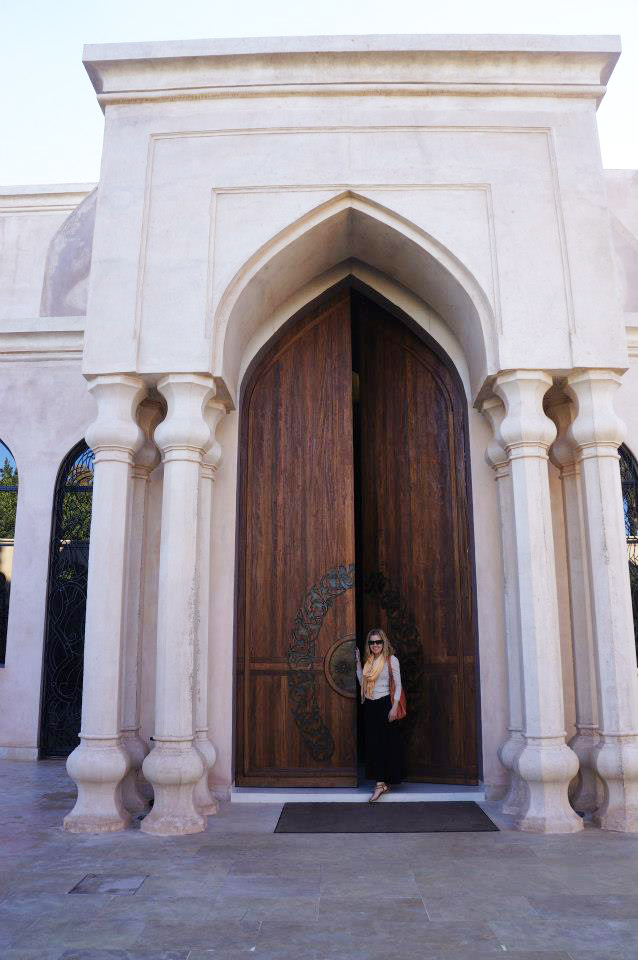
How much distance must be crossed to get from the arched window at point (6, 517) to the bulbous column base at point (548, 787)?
19.3ft

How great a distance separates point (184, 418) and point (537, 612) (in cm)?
305

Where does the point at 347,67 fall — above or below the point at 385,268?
above

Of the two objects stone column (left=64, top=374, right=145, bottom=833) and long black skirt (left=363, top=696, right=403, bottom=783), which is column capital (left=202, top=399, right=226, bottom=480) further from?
long black skirt (left=363, top=696, right=403, bottom=783)

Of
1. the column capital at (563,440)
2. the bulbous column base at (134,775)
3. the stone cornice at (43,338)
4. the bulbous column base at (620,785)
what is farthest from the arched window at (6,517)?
the bulbous column base at (620,785)

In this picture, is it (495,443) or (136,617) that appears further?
(495,443)

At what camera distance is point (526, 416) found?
5836mm

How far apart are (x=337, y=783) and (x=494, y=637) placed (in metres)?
1.81

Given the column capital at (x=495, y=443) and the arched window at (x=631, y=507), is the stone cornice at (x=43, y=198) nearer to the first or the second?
the column capital at (x=495, y=443)

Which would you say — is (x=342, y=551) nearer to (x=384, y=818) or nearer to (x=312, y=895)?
(x=384, y=818)

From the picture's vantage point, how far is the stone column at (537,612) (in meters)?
5.30

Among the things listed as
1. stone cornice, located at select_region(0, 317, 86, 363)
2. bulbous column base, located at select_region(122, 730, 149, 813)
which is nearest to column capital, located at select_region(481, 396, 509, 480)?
bulbous column base, located at select_region(122, 730, 149, 813)

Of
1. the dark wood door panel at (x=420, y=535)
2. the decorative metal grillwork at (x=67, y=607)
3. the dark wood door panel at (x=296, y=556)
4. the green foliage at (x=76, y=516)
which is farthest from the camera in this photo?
the green foliage at (x=76, y=516)

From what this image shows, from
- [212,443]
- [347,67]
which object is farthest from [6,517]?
[347,67]

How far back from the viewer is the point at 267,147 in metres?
6.45
